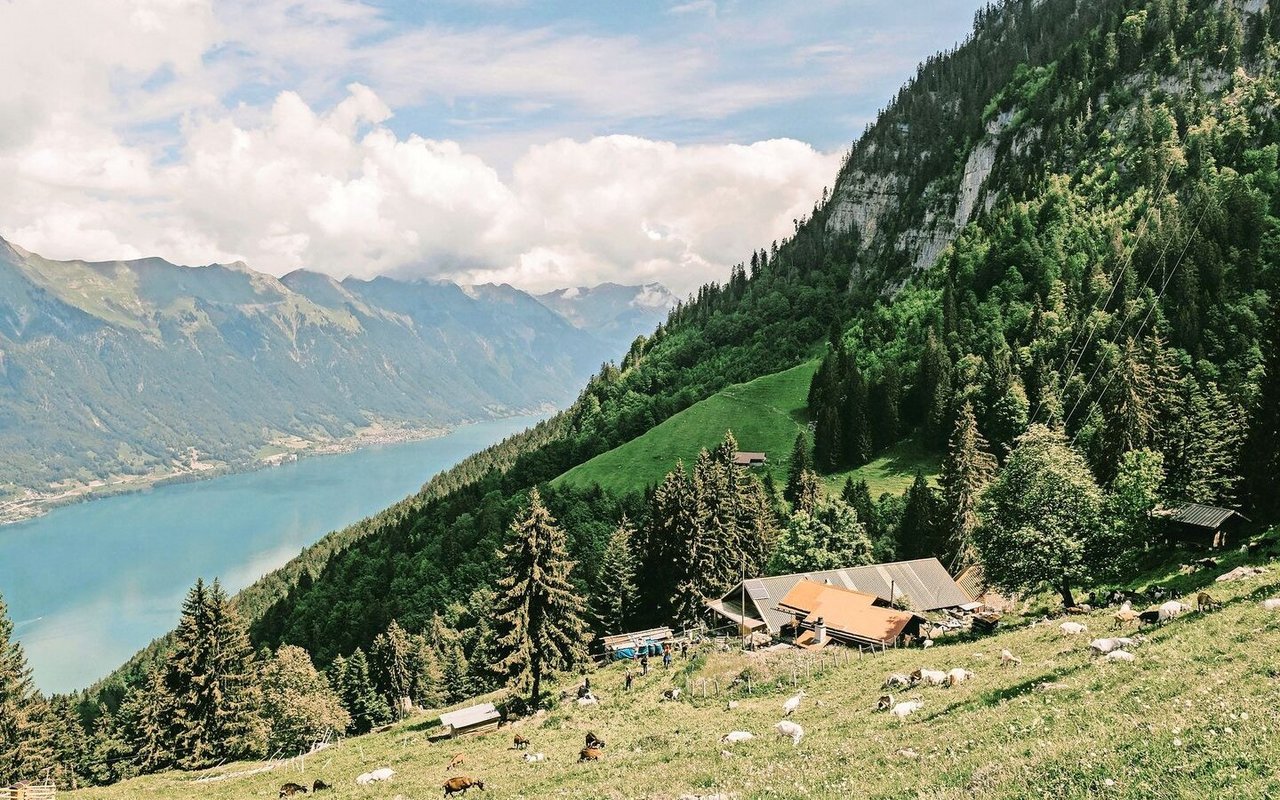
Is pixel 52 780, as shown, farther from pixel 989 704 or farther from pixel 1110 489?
pixel 1110 489

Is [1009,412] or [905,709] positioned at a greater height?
[1009,412]

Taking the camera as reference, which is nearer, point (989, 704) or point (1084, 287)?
point (989, 704)

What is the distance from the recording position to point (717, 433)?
146 meters

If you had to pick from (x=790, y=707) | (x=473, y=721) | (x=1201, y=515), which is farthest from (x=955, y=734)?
(x=1201, y=515)

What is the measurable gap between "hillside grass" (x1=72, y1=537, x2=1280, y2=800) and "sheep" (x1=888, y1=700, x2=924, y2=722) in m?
0.57

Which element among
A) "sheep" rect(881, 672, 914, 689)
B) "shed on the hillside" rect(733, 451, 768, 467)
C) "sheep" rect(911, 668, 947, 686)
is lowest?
"sheep" rect(881, 672, 914, 689)

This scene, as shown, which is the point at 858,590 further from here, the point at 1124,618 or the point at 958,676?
the point at 958,676

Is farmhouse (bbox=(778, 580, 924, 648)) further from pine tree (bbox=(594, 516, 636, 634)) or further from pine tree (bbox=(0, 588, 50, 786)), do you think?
pine tree (bbox=(0, 588, 50, 786))

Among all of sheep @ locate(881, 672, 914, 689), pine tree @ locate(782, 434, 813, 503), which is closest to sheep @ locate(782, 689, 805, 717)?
sheep @ locate(881, 672, 914, 689)

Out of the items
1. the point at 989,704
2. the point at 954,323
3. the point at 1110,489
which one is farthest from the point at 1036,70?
the point at 989,704

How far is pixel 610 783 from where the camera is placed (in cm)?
2258

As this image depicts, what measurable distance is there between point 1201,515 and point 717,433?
98.6m

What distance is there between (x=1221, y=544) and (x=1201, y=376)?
200 ft

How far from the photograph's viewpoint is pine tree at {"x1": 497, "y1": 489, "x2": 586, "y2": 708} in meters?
Answer: 47.6
